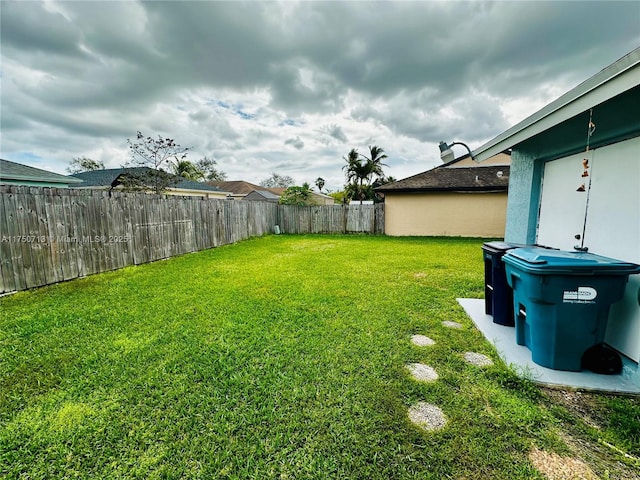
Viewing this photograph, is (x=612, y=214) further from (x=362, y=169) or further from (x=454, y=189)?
(x=362, y=169)

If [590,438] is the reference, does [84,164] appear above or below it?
above

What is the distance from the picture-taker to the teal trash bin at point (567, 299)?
6.97 feet

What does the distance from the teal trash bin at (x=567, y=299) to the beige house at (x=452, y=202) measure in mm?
11505

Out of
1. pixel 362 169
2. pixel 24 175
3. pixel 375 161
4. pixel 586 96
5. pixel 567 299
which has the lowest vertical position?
pixel 567 299

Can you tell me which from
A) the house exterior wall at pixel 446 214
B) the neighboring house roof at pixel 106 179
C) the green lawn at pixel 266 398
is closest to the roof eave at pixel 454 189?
the house exterior wall at pixel 446 214

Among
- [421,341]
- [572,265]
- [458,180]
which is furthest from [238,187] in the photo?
[572,265]

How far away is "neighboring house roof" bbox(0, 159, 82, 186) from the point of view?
930 cm

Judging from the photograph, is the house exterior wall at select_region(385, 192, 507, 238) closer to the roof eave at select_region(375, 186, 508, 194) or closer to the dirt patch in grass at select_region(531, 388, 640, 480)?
the roof eave at select_region(375, 186, 508, 194)

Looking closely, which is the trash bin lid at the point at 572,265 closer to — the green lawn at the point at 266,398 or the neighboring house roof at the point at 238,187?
the green lawn at the point at 266,398

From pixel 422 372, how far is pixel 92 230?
7.09m

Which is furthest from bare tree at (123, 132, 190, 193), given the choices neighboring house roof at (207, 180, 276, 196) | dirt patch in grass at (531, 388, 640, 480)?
neighboring house roof at (207, 180, 276, 196)

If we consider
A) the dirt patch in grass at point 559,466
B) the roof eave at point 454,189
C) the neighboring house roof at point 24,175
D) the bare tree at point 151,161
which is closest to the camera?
the dirt patch in grass at point 559,466

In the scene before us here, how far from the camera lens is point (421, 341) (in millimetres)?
2928

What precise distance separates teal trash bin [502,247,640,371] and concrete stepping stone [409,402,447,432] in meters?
1.28
